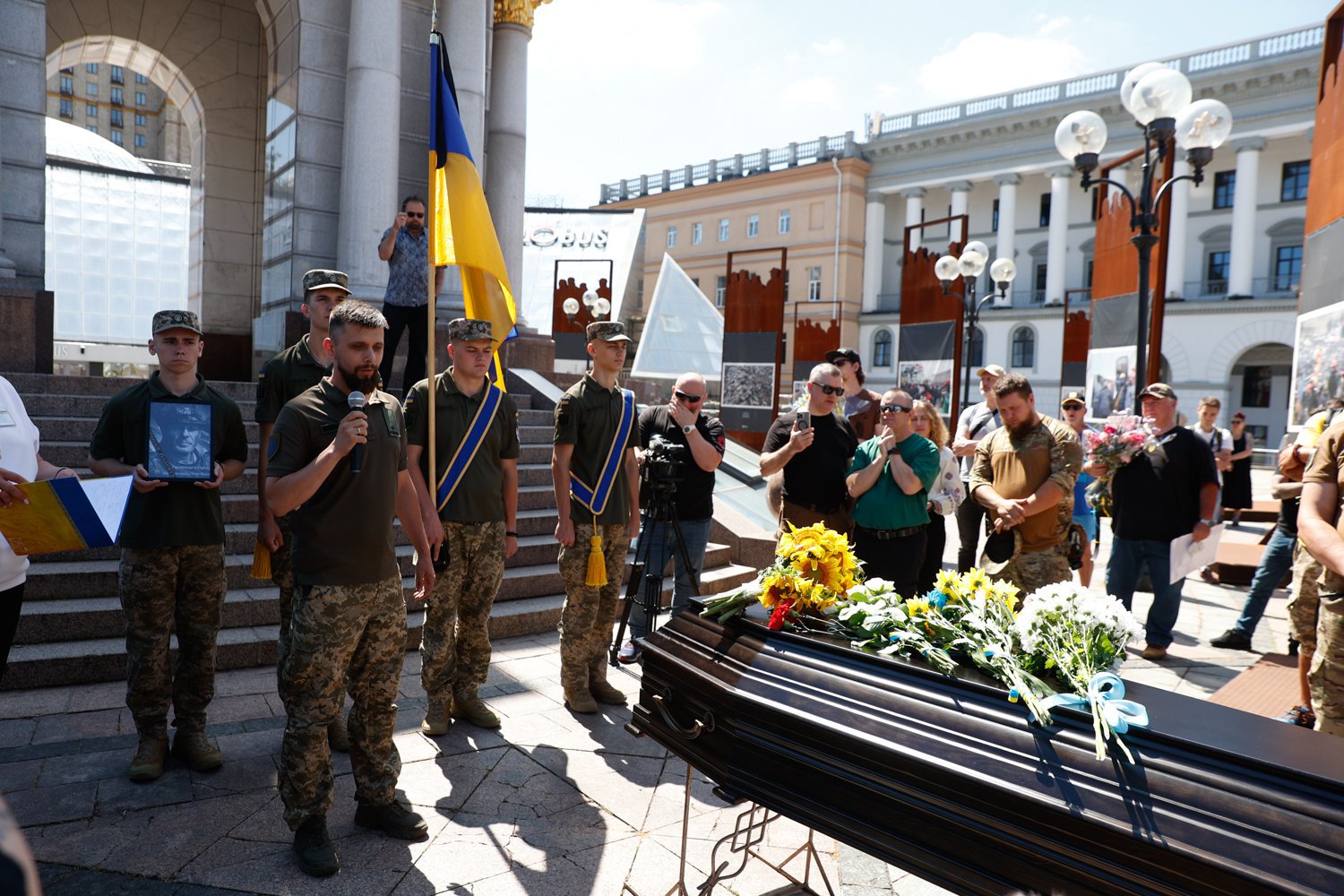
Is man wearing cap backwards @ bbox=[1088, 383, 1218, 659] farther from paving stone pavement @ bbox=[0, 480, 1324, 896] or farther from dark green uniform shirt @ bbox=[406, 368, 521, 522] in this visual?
Answer: dark green uniform shirt @ bbox=[406, 368, 521, 522]

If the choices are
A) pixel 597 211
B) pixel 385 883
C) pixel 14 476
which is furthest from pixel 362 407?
pixel 597 211

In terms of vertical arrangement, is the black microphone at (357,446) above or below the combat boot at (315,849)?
above

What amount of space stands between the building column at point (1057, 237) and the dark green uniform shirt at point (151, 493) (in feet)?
157

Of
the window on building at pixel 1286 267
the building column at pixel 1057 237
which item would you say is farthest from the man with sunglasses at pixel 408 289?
A: the window on building at pixel 1286 267

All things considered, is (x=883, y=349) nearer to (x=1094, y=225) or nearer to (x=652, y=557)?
(x=1094, y=225)

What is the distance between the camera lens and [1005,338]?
156 feet

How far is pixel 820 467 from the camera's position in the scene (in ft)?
18.1

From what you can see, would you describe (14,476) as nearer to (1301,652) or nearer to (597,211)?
(1301,652)

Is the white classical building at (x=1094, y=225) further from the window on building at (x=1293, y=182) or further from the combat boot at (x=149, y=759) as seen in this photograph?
the combat boot at (x=149, y=759)

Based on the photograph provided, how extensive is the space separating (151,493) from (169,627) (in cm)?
63

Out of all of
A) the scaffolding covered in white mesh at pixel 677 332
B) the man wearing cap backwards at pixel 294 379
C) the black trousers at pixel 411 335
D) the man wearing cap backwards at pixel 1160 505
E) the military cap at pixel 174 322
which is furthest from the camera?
the scaffolding covered in white mesh at pixel 677 332

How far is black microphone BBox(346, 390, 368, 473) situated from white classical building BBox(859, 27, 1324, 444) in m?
36.1

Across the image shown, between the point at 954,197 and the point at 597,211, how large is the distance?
72.7ft

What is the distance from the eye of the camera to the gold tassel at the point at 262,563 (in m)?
3.95
